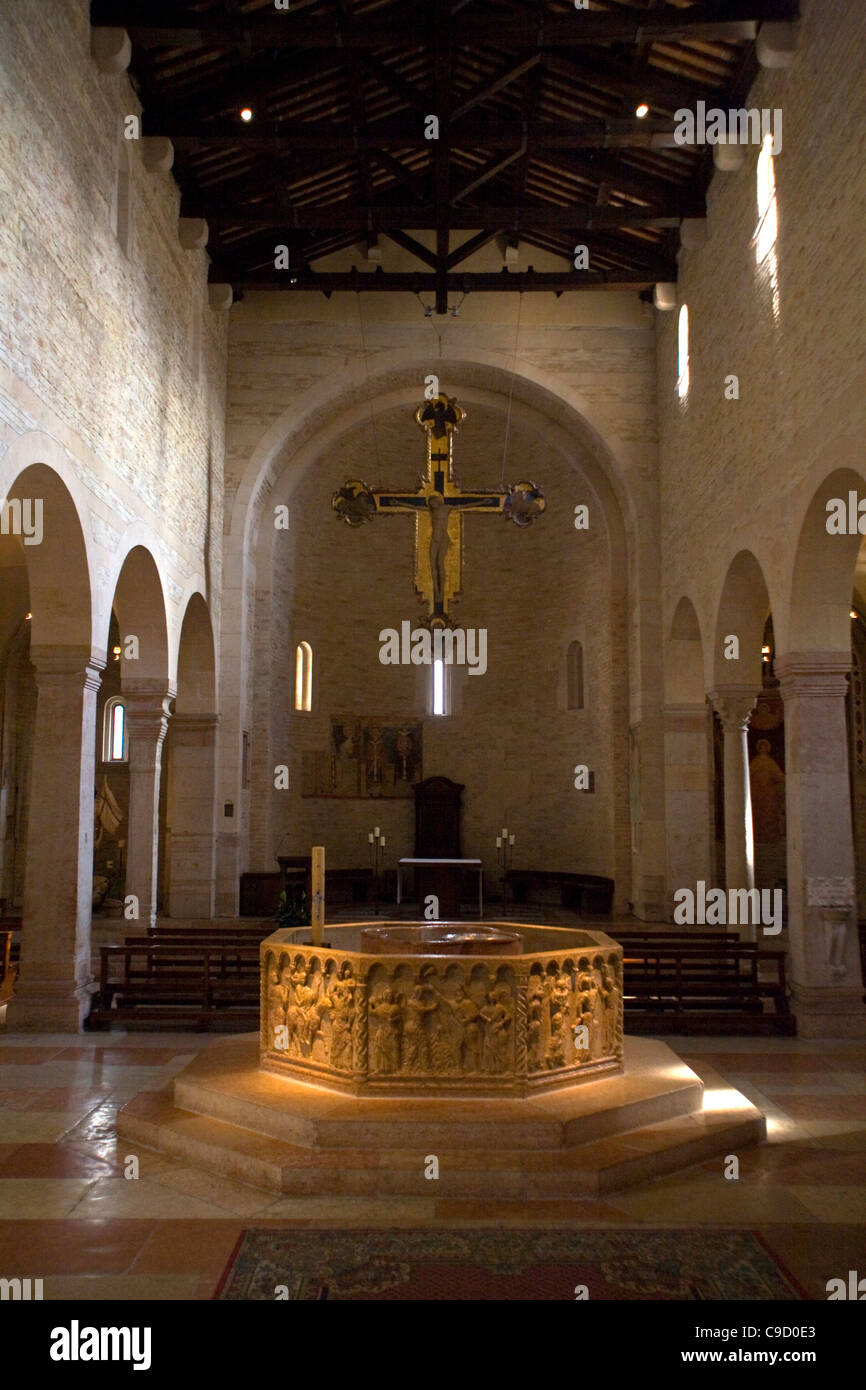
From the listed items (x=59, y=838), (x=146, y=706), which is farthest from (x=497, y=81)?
A: (x=59, y=838)

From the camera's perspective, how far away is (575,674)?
840 inches

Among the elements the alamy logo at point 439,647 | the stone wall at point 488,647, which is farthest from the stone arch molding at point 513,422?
the alamy logo at point 439,647

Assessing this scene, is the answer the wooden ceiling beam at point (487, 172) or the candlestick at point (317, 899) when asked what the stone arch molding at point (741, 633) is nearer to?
the wooden ceiling beam at point (487, 172)

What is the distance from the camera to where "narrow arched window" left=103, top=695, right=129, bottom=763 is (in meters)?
22.3

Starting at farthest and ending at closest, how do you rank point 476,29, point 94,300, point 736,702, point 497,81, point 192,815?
point 192,815 < point 736,702 < point 497,81 < point 476,29 < point 94,300

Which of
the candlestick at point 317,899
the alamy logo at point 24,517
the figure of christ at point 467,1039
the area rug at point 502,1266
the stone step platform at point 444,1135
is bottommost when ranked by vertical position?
the area rug at point 502,1266

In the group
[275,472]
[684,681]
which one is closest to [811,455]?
[684,681]

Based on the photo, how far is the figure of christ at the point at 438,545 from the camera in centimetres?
1182

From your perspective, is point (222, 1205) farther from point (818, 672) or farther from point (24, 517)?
point (818, 672)

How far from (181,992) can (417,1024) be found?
4.37m

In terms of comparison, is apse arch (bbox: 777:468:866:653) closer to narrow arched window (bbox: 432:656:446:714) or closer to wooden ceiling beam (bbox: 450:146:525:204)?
wooden ceiling beam (bbox: 450:146:525:204)

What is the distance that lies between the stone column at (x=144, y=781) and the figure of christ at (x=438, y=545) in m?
4.61
